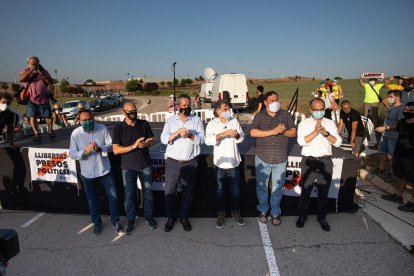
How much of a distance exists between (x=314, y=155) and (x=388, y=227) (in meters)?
1.60

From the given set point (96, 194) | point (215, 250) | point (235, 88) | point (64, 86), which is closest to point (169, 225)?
point (215, 250)

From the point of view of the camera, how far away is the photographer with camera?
15.8 ft

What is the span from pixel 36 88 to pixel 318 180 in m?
5.73

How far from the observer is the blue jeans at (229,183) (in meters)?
3.81

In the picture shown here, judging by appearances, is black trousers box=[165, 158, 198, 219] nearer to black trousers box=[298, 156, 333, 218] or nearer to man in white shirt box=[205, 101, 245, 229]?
man in white shirt box=[205, 101, 245, 229]

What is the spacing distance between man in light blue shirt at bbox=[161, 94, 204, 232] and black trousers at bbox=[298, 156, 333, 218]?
1650 mm

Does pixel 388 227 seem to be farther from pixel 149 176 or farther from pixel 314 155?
pixel 149 176

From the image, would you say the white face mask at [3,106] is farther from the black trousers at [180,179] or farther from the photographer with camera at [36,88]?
the black trousers at [180,179]

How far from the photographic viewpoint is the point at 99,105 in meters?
27.3

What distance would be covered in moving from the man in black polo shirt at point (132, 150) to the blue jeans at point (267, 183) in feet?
5.59

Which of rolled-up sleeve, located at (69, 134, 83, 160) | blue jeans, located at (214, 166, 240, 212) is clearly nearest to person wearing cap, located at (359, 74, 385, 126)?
blue jeans, located at (214, 166, 240, 212)

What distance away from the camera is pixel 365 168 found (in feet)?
19.9

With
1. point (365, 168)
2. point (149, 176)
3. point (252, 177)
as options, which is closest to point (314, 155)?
point (252, 177)

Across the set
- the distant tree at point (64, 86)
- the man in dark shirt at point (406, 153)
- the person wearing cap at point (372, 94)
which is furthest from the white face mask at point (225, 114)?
the distant tree at point (64, 86)
